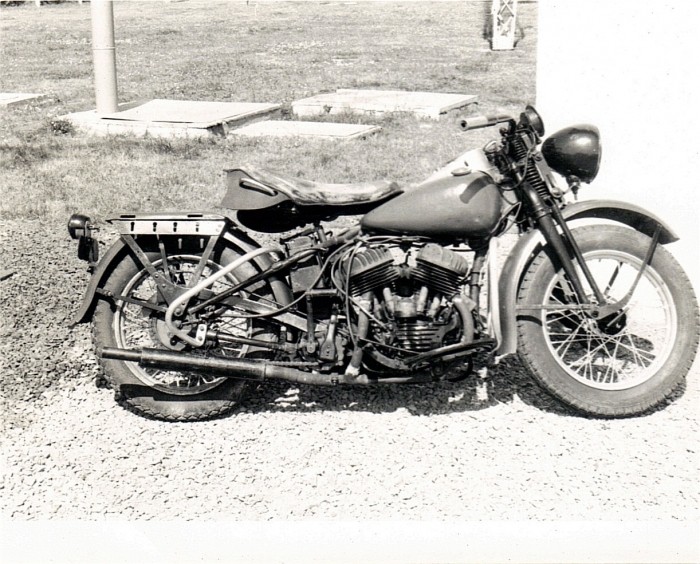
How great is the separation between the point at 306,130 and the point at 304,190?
705 centimetres

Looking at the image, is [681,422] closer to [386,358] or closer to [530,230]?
[530,230]

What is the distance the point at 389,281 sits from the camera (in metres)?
3.79

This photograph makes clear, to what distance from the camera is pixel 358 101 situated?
12.4 m

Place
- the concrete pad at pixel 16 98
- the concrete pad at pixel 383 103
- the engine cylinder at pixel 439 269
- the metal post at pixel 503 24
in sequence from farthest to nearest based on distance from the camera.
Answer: the metal post at pixel 503 24 → the concrete pad at pixel 16 98 → the concrete pad at pixel 383 103 → the engine cylinder at pixel 439 269

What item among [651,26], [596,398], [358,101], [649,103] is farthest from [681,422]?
[358,101]

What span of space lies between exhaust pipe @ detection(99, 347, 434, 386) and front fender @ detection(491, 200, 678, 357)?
377mm

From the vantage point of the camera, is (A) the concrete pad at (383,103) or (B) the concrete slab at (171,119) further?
(A) the concrete pad at (383,103)

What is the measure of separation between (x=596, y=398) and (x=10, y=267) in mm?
3908

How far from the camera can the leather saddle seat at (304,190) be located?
12.1ft

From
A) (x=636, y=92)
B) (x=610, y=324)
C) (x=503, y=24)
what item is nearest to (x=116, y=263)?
(x=610, y=324)

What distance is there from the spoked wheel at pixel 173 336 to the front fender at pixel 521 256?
1003 mm

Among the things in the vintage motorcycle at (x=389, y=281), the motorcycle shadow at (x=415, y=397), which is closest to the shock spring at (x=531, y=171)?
the vintage motorcycle at (x=389, y=281)

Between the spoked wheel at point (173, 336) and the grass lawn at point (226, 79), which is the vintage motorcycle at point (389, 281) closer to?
the spoked wheel at point (173, 336)

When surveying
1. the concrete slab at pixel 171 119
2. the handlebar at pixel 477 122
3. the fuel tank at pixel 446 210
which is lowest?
the concrete slab at pixel 171 119
